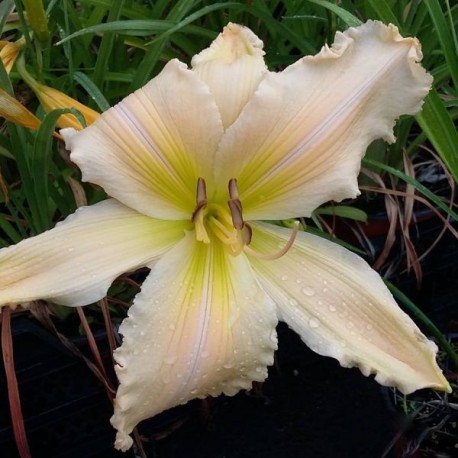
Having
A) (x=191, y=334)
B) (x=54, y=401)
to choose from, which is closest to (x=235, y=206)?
(x=191, y=334)

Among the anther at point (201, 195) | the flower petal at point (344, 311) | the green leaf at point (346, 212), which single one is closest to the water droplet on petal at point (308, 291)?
the flower petal at point (344, 311)

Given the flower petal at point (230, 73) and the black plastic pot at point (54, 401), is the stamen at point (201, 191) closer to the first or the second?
the flower petal at point (230, 73)

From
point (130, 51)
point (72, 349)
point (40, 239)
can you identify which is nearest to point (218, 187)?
point (40, 239)

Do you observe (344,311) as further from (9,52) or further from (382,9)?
(9,52)

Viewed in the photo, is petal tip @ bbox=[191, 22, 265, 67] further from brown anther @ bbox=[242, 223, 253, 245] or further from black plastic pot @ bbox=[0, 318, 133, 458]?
black plastic pot @ bbox=[0, 318, 133, 458]

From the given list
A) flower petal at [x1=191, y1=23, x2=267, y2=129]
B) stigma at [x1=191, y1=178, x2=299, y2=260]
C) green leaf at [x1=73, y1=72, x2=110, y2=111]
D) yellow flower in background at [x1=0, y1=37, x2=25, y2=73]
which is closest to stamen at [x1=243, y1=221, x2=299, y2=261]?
stigma at [x1=191, y1=178, x2=299, y2=260]

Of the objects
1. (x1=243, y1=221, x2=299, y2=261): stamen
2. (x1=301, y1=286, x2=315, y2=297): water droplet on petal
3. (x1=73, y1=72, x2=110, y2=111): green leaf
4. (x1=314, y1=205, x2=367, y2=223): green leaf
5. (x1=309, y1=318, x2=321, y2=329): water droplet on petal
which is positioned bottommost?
(x1=314, y1=205, x2=367, y2=223): green leaf
